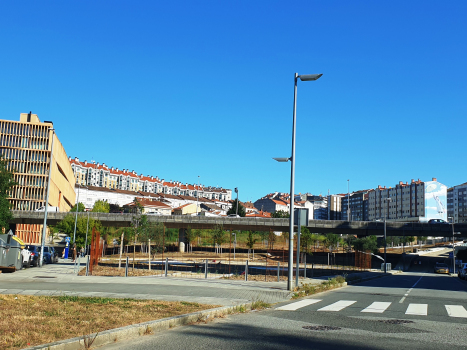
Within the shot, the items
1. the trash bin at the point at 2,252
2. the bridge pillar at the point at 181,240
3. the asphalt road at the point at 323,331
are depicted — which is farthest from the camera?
the bridge pillar at the point at 181,240

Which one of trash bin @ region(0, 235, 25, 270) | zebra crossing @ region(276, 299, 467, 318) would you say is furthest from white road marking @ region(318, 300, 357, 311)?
trash bin @ region(0, 235, 25, 270)

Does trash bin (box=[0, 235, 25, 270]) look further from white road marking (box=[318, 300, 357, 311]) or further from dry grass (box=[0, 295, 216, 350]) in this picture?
white road marking (box=[318, 300, 357, 311])

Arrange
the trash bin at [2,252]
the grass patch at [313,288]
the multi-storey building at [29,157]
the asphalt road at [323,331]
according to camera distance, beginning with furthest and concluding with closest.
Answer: the multi-storey building at [29,157] < the trash bin at [2,252] < the grass patch at [313,288] < the asphalt road at [323,331]

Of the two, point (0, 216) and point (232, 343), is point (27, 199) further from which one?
point (232, 343)

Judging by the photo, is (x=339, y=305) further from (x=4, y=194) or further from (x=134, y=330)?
(x=4, y=194)

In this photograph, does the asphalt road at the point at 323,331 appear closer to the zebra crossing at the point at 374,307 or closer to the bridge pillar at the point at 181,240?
the zebra crossing at the point at 374,307

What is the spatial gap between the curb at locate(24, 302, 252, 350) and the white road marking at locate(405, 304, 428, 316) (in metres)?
5.07

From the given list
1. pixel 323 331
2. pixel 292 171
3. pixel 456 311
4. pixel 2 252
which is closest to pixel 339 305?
pixel 456 311

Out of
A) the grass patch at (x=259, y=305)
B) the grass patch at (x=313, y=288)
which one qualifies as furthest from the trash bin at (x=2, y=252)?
the grass patch at (x=259, y=305)

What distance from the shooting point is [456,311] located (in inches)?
520

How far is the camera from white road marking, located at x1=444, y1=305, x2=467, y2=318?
40.2ft

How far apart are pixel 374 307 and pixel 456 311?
2.22 m

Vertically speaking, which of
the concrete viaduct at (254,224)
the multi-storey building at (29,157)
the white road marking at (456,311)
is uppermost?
the multi-storey building at (29,157)

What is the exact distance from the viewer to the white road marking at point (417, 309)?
12.5 metres
